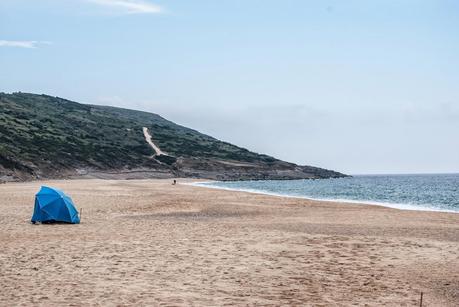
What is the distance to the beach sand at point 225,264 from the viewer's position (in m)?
10.6

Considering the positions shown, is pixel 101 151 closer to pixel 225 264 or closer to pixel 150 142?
pixel 150 142

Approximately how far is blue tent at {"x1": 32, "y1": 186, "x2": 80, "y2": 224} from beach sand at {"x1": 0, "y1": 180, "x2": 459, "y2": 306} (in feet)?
2.15

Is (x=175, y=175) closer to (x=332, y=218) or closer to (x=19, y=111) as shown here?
(x=19, y=111)

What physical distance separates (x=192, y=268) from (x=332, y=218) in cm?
1641

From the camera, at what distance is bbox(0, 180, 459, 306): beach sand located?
10.6 meters

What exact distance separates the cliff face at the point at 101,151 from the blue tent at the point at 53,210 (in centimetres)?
4972

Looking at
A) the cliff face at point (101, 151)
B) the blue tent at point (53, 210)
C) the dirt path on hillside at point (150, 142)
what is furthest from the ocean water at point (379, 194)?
the dirt path on hillside at point (150, 142)

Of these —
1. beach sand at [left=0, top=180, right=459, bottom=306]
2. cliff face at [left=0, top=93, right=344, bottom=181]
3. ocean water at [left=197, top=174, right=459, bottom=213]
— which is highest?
cliff face at [left=0, top=93, right=344, bottom=181]

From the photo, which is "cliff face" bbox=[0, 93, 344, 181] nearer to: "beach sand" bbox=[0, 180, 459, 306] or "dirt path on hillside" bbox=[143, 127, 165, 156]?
"dirt path on hillside" bbox=[143, 127, 165, 156]

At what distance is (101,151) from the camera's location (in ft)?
373

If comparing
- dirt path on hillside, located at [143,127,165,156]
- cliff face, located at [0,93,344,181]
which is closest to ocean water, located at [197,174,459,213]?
cliff face, located at [0,93,344,181]

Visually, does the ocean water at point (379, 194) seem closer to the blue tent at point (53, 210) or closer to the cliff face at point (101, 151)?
the cliff face at point (101, 151)

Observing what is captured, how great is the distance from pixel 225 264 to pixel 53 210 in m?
11.8

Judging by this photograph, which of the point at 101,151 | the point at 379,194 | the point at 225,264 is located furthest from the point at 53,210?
the point at 101,151
